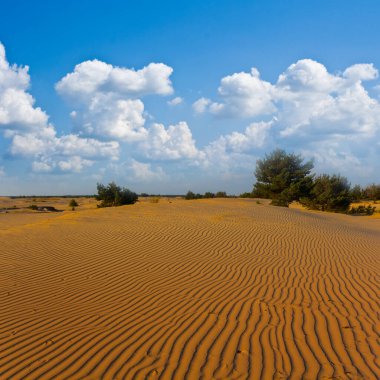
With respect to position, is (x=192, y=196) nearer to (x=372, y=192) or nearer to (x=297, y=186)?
(x=297, y=186)

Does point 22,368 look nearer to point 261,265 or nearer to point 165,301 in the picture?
point 165,301

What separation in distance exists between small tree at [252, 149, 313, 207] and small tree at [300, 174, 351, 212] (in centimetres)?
298

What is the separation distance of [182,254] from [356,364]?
22.6 feet

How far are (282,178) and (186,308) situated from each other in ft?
111

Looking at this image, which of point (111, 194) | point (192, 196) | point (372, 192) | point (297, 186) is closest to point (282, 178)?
point (297, 186)

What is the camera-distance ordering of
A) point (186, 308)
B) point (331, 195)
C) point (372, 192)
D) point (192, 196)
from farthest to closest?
point (372, 192) < point (192, 196) < point (331, 195) < point (186, 308)

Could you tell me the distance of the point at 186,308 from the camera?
6281 mm

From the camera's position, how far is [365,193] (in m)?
62.1

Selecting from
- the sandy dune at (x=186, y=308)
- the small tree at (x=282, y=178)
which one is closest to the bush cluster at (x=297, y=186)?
the small tree at (x=282, y=178)

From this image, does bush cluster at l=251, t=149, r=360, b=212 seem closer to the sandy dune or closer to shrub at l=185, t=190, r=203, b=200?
shrub at l=185, t=190, r=203, b=200

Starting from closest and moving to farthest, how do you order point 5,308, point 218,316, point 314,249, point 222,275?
point 218,316 < point 5,308 < point 222,275 < point 314,249

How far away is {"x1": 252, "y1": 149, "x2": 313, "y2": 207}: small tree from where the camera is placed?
37.5 meters

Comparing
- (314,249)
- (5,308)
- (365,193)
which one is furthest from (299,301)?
(365,193)

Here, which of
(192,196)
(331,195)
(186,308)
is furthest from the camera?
(192,196)
